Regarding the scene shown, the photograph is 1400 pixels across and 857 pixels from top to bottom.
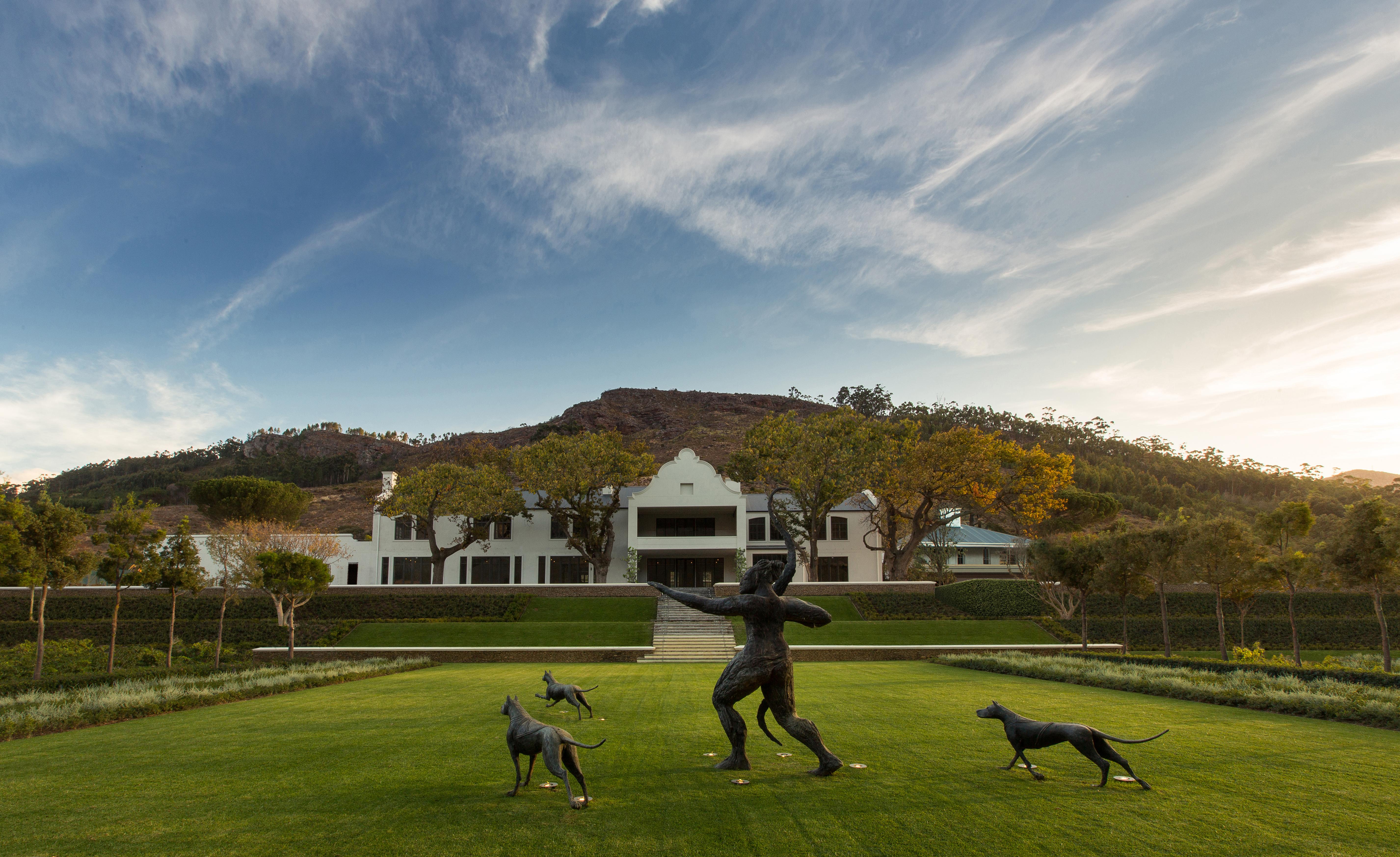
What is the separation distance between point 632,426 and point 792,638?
10328 cm

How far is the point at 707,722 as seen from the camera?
1079cm

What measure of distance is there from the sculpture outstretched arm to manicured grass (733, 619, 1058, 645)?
1797 centimetres

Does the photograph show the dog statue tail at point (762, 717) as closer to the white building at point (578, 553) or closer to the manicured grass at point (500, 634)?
the manicured grass at point (500, 634)

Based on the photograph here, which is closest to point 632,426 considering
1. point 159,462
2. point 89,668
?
point 159,462

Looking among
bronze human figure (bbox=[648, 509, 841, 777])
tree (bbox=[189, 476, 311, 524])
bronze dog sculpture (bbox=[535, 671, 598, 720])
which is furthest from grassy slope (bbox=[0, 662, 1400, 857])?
tree (bbox=[189, 476, 311, 524])

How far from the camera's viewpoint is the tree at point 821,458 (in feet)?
119

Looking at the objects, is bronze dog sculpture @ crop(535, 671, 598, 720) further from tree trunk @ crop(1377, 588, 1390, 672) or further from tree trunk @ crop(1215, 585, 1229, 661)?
tree trunk @ crop(1215, 585, 1229, 661)

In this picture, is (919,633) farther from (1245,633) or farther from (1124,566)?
(1245,633)

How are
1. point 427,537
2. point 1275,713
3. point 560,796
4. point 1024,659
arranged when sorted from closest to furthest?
point 560,796 → point 1275,713 → point 1024,659 → point 427,537

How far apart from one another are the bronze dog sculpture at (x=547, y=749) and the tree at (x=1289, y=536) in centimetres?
2227

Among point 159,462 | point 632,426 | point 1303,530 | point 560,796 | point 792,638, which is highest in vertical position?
point 632,426

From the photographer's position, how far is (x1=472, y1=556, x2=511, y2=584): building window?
143ft

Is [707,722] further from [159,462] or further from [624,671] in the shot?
[159,462]

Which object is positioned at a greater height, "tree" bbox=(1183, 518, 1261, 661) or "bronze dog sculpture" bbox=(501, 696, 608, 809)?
"tree" bbox=(1183, 518, 1261, 661)
